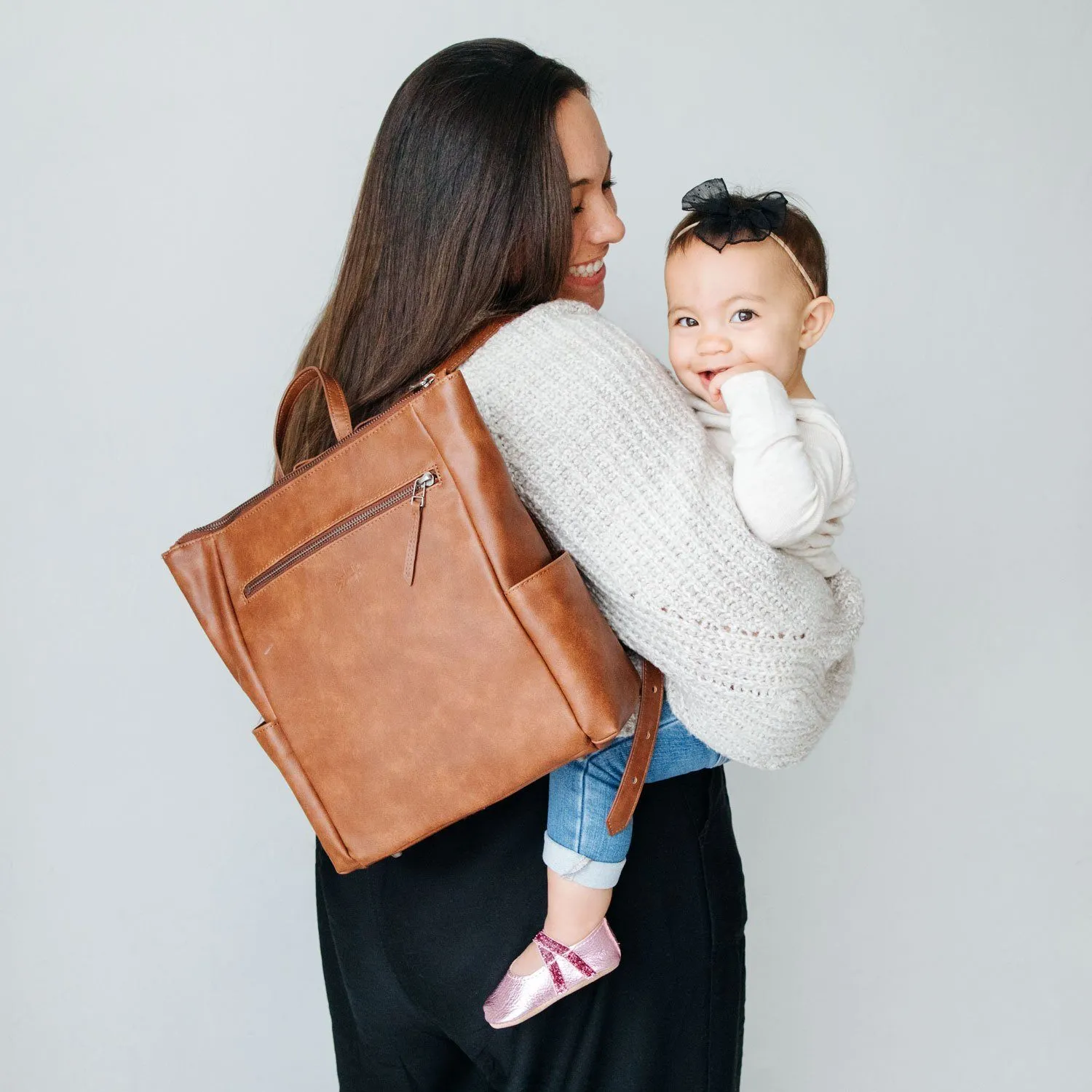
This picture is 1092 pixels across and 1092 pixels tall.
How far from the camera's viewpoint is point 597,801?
1.25 meters

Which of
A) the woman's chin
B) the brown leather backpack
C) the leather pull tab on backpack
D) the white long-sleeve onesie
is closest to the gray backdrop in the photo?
the woman's chin

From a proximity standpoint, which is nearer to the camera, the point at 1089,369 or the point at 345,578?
the point at 345,578

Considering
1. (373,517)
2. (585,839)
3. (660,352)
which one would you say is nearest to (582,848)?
(585,839)

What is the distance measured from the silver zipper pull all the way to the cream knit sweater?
4.2 inches

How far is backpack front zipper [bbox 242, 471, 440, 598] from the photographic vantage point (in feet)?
3.67

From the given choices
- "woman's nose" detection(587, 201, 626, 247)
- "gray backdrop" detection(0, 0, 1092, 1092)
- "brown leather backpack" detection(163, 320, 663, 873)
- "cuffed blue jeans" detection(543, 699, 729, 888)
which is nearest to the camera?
"brown leather backpack" detection(163, 320, 663, 873)

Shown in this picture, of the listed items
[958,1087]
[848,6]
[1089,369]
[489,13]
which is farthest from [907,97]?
[958,1087]

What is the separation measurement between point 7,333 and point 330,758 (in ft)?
3.77

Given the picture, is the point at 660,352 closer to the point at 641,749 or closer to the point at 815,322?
the point at 815,322

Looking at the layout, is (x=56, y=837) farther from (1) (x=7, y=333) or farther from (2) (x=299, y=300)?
(2) (x=299, y=300)

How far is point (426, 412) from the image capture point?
3.61 ft

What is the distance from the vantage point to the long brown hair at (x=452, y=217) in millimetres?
1296

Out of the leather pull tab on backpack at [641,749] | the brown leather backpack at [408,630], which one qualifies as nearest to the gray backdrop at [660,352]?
the brown leather backpack at [408,630]

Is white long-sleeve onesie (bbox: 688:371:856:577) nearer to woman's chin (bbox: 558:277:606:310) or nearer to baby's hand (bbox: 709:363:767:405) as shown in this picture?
baby's hand (bbox: 709:363:767:405)
